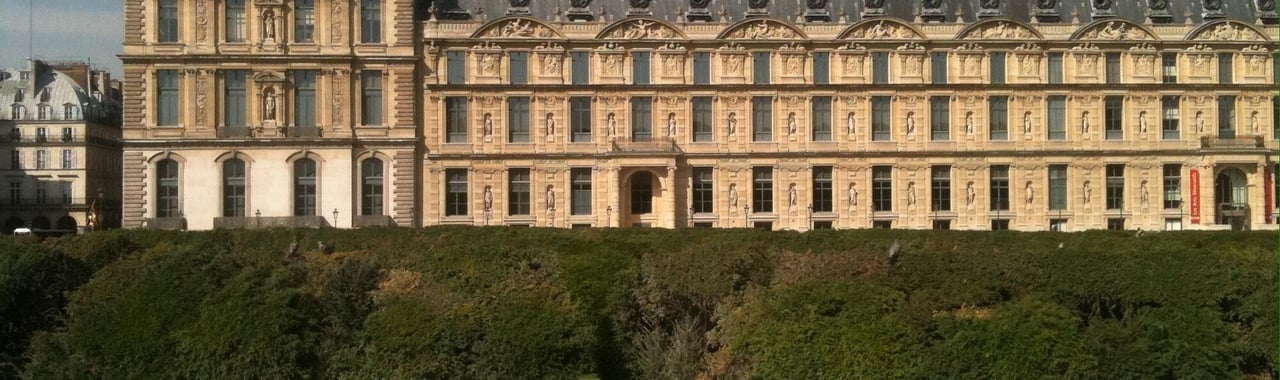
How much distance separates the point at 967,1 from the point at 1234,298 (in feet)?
142

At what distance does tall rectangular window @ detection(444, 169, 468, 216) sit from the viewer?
227 feet

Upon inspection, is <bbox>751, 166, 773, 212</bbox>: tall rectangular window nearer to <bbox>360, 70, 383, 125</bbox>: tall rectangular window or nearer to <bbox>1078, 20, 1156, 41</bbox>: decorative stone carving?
<bbox>1078, 20, 1156, 41</bbox>: decorative stone carving

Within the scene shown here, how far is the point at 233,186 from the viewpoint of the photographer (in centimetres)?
6706

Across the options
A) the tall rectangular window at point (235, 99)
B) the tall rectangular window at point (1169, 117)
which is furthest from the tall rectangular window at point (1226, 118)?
the tall rectangular window at point (235, 99)

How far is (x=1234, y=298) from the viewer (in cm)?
3108

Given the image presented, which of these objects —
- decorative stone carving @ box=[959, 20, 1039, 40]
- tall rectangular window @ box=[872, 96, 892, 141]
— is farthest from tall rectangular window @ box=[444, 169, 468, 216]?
decorative stone carving @ box=[959, 20, 1039, 40]

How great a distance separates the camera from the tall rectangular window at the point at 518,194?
2736 inches

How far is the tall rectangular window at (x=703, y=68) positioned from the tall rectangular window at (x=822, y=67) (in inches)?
212

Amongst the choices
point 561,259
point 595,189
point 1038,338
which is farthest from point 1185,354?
point 595,189

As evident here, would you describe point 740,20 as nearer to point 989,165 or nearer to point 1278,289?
point 989,165

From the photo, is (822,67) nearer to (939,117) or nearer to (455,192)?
(939,117)

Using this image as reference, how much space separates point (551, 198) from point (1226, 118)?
35.6m

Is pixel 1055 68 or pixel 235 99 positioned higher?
pixel 1055 68

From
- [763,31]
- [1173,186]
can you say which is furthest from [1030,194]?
[763,31]
